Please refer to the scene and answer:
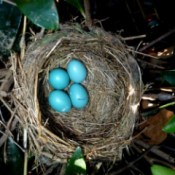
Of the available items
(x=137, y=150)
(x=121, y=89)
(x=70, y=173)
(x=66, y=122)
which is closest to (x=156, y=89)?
(x=121, y=89)

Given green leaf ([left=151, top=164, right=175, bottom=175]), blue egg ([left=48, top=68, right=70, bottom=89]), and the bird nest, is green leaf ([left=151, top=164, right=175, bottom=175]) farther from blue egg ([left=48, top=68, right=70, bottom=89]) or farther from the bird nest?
blue egg ([left=48, top=68, right=70, bottom=89])

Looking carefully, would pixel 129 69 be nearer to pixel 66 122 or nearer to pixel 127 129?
pixel 127 129

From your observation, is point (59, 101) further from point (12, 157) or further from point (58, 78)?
point (12, 157)

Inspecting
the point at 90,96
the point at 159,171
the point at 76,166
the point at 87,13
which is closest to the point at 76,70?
the point at 90,96

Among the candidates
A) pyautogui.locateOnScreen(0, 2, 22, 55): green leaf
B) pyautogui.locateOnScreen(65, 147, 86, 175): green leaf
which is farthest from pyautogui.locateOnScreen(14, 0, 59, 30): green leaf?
pyautogui.locateOnScreen(65, 147, 86, 175): green leaf

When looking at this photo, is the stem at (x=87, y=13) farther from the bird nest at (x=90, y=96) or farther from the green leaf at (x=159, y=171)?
the green leaf at (x=159, y=171)

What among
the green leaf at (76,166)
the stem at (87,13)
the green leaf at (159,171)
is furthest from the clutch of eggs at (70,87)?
the green leaf at (159,171)
